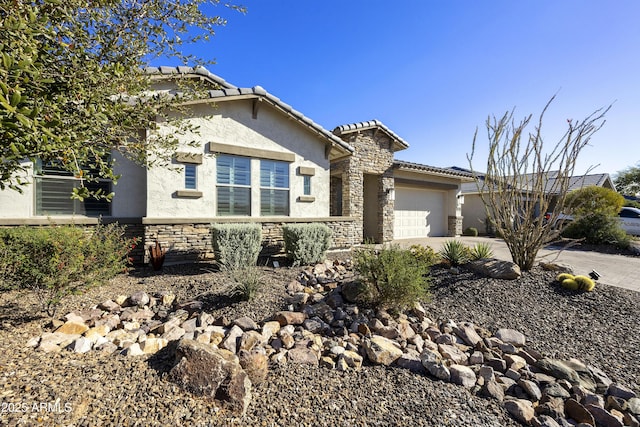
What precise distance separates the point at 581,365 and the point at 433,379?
2.12 meters

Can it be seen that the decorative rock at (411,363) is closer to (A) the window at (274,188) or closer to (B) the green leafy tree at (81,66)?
(B) the green leafy tree at (81,66)

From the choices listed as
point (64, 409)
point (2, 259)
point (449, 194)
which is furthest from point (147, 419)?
point (449, 194)

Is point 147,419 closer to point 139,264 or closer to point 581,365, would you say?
point 581,365

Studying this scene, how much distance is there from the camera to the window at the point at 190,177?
7.33 meters

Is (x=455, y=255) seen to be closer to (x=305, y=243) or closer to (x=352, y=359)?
(x=305, y=243)

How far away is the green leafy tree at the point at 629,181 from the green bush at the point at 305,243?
38.7 m

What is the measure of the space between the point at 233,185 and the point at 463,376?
23.2ft

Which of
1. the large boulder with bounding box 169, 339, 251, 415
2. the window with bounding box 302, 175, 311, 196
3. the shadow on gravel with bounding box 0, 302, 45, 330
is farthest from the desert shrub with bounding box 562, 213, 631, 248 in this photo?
the shadow on gravel with bounding box 0, 302, 45, 330

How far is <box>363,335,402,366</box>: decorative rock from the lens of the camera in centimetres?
338

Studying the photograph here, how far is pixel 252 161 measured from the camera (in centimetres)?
827

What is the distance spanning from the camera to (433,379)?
314 centimetres

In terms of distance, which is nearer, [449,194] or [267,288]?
[267,288]

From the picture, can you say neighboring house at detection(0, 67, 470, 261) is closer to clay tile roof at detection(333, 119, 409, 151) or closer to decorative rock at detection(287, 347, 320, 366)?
clay tile roof at detection(333, 119, 409, 151)

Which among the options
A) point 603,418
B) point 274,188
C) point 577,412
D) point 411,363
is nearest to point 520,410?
point 577,412
